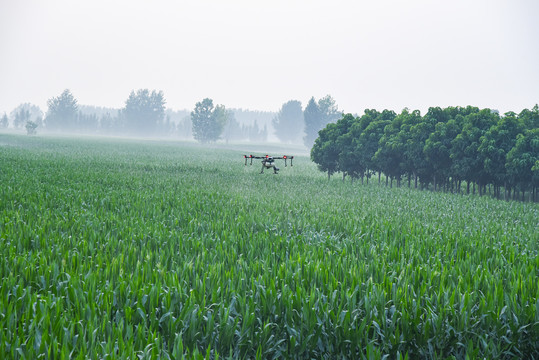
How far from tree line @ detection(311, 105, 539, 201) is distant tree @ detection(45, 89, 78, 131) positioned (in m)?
172

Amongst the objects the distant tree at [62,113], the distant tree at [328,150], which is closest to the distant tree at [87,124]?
the distant tree at [62,113]

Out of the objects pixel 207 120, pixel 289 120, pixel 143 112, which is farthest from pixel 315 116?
pixel 143 112

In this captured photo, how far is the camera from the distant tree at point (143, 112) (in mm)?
188375

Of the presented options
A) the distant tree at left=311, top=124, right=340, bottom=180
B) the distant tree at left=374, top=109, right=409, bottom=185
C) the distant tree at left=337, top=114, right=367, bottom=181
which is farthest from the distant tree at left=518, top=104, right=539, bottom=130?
the distant tree at left=311, top=124, right=340, bottom=180

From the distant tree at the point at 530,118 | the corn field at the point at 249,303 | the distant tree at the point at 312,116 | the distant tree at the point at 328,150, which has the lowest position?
the corn field at the point at 249,303

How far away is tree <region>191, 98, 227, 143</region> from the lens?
5640 inches

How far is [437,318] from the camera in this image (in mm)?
5141

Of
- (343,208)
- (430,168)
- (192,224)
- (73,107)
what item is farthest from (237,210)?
(73,107)

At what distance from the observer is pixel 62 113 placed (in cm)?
18188

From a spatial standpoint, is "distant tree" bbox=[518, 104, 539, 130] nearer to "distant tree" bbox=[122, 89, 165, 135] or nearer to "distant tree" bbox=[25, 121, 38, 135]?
"distant tree" bbox=[25, 121, 38, 135]

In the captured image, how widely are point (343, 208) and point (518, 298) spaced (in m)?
11.7

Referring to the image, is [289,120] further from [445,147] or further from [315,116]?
[445,147]

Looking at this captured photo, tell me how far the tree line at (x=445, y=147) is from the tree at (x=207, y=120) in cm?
10472

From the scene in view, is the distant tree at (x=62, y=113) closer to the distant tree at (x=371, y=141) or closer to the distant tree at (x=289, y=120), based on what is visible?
the distant tree at (x=289, y=120)
